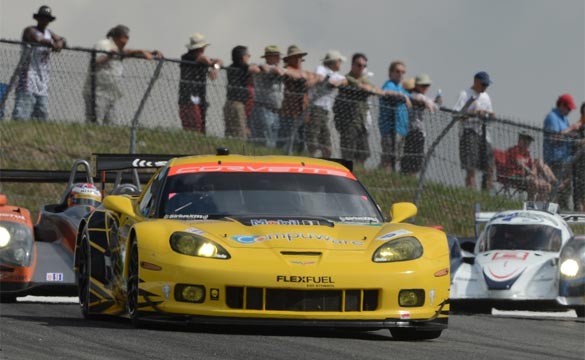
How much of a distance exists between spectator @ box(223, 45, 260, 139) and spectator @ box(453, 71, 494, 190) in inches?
102

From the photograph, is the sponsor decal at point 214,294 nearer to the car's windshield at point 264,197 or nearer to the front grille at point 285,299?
the front grille at point 285,299

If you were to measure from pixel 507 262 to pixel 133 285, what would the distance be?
5370 millimetres

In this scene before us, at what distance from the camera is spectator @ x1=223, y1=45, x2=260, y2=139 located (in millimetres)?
18906

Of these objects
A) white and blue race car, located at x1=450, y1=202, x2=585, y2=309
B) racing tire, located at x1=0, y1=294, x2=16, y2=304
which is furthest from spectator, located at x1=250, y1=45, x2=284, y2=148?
racing tire, located at x1=0, y1=294, x2=16, y2=304

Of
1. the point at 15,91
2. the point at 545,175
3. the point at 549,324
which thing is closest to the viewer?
the point at 549,324

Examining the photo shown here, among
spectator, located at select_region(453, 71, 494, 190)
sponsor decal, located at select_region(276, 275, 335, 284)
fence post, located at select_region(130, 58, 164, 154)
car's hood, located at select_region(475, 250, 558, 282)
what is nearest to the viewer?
sponsor decal, located at select_region(276, 275, 335, 284)

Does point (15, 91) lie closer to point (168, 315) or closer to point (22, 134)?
point (22, 134)

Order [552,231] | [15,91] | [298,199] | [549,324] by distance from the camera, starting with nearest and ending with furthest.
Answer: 1. [298,199]
2. [549,324]
3. [552,231]
4. [15,91]

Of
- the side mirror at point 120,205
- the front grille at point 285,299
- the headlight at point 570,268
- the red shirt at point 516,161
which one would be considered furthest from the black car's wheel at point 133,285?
the red shirt at point 516,161

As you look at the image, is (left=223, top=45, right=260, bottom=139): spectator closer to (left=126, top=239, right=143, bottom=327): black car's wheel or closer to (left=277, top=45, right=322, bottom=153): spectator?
(left=277, top=45, right=322, bottom=153): spectator

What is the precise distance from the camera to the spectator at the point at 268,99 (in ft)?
62.1

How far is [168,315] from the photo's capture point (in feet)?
30.7

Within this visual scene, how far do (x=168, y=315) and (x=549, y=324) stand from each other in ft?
14.4

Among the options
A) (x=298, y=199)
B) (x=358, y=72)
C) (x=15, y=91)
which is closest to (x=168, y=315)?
(x=298, y=199)
